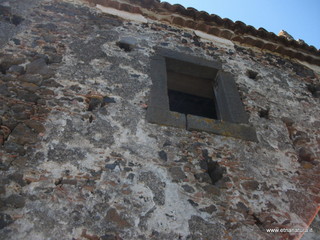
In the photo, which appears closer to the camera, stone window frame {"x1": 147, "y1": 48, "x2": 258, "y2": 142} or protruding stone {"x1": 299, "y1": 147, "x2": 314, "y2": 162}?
stone window frame {"x1": 147, "y1": 48, "x2": 258, "y2": 142}

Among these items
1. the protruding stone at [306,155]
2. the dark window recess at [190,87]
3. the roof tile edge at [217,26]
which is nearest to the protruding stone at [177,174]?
the protruding stone at [306,155]

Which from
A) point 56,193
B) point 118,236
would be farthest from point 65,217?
point 118,236

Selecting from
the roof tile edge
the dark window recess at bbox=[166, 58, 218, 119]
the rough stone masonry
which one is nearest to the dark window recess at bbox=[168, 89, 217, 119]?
the dark window recess at bbox=[166, 58, 218, 119]

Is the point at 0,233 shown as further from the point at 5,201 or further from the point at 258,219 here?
the point at 258,219

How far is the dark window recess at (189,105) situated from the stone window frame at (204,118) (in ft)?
1.91

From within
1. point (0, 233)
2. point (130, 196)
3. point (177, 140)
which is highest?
point (177, 140)

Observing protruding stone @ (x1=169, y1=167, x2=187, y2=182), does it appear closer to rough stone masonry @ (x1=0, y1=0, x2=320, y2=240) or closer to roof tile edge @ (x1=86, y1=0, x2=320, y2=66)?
rough stone masonry @ (x1=0, y1=0, x2=320, y2=240)

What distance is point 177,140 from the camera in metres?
3.12

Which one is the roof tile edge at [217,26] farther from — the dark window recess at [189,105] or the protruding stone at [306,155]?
the protruding stone at [306,155]

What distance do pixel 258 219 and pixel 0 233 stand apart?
2.21 meters

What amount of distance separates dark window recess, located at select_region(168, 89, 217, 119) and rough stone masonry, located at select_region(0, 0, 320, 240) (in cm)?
80

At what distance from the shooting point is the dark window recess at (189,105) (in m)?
4.91

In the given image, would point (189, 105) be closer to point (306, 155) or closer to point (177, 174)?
point (306, 155)

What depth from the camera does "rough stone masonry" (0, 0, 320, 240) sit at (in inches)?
92.8
